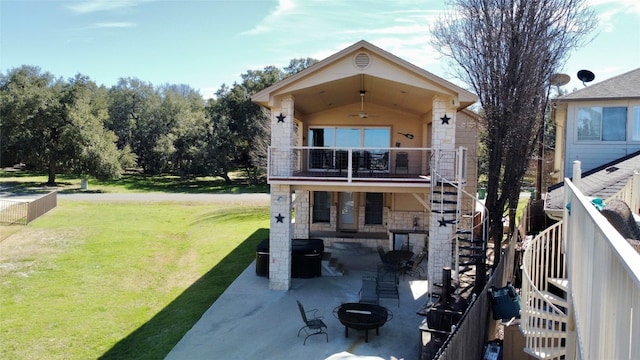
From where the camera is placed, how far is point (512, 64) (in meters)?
13.4

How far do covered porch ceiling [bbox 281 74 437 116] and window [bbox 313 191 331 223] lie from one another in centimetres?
378

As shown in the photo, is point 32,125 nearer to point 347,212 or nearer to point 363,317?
point 347,212

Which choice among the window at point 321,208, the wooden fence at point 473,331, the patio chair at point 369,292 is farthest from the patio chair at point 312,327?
the window at point 321,208

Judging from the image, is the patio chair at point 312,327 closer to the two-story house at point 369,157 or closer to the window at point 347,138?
the two-story house at point 369,157

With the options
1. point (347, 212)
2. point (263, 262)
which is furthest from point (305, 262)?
point (347, 212)

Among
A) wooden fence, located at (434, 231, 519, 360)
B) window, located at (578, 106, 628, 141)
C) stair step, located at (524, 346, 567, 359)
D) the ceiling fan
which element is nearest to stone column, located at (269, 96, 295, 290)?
the ceiling fan

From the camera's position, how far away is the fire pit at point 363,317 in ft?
31.0

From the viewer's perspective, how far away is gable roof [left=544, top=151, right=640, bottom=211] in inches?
393

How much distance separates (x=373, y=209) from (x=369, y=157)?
10.6 feet

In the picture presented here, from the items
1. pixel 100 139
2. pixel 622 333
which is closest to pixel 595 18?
pixel 622 333

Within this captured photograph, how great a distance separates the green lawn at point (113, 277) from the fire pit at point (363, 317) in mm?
3992

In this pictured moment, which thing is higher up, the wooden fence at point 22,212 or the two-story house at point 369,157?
the two-story house at point 369,157

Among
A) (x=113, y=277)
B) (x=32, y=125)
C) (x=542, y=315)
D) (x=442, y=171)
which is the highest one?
(x=32, y=125)

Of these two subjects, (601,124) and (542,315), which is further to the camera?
(601,124)
